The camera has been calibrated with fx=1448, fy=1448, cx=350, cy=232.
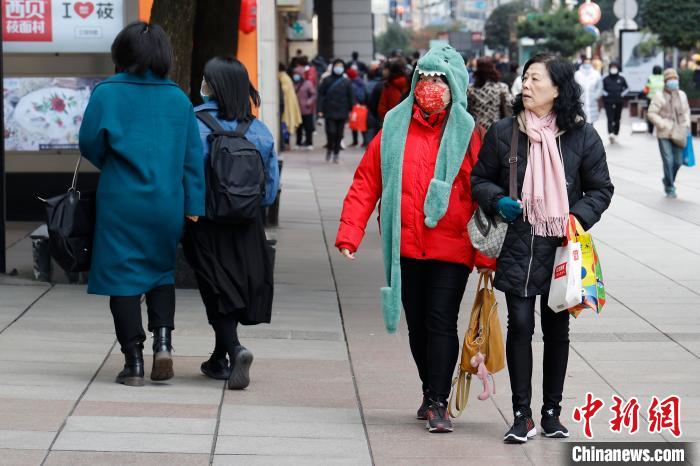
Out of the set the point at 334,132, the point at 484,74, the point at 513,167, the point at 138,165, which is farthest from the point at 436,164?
the point at 334,132

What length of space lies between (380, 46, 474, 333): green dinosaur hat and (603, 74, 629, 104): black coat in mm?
24033

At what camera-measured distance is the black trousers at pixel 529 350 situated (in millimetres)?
6059

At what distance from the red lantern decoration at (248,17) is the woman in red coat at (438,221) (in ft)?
42.0

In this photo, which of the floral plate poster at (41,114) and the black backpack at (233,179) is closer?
the black backpack at (233,179)

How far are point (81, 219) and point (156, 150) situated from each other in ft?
1.66

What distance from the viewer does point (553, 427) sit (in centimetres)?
612

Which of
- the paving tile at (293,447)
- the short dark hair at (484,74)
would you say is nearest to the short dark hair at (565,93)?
Result: the paving tile at (293,447)

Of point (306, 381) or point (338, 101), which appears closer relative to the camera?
point (306, 381)

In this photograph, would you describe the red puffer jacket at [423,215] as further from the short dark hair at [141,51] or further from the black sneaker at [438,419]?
the short dark hair at [141,51]

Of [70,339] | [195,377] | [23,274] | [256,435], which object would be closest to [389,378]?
[195,377]

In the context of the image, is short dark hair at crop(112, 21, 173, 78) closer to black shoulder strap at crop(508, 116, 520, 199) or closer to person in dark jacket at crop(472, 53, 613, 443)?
person in dark jacket at crop(472, 53, 613, 443)

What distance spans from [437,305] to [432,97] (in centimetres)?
89

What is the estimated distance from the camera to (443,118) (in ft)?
20.5

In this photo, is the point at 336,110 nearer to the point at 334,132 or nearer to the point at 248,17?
the point at 334,132
